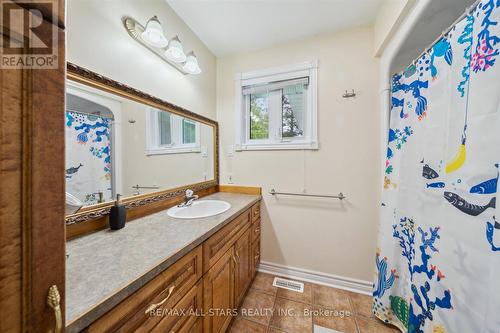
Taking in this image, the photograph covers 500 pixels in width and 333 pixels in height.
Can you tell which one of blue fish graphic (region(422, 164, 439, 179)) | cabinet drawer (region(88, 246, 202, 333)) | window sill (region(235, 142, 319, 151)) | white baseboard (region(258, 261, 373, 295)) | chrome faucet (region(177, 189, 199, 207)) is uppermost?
window sill (region(235, 142, 319, 151))

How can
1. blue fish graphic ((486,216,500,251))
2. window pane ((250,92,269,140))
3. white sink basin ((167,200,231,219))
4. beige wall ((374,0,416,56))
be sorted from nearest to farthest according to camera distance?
blue fish graphic ((486,216,500,251)), beige wall ((374,0,416,56)), white sink basin ((167,200,231,219)), window pane ((250,92,269,140))

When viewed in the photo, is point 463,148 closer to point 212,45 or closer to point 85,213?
point 85,213

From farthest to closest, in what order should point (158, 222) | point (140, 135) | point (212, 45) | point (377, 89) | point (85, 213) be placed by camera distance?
point (212, 45) < point (377, 89) < point (140, 135) < point (158, 222) < point (85, 213)

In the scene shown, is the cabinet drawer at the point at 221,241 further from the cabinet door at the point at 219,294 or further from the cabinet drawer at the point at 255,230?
the cabinet drawer at the point at 255,230

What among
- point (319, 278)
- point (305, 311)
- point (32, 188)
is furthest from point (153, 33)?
point (319, 278)

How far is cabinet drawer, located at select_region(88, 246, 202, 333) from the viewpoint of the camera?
52cm

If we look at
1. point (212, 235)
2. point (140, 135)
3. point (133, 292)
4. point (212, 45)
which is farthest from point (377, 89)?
point (133, 292)

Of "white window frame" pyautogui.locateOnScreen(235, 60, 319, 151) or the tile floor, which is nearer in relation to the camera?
the tile floor

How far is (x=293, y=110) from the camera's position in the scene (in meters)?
1.88

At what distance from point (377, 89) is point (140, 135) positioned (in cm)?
191

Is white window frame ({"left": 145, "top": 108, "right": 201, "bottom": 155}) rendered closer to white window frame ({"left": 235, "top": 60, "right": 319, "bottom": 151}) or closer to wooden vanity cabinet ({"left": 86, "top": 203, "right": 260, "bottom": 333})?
white window frame ({"left": 235, "top": 60, "right": 319, "bottom": 151})

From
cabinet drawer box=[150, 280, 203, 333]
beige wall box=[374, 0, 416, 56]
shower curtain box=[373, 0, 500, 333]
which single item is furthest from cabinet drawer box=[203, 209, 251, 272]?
beige wall box=[374, 0, 416, 56]

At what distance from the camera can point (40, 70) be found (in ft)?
1.05

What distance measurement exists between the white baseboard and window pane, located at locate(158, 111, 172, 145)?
1.55 m
